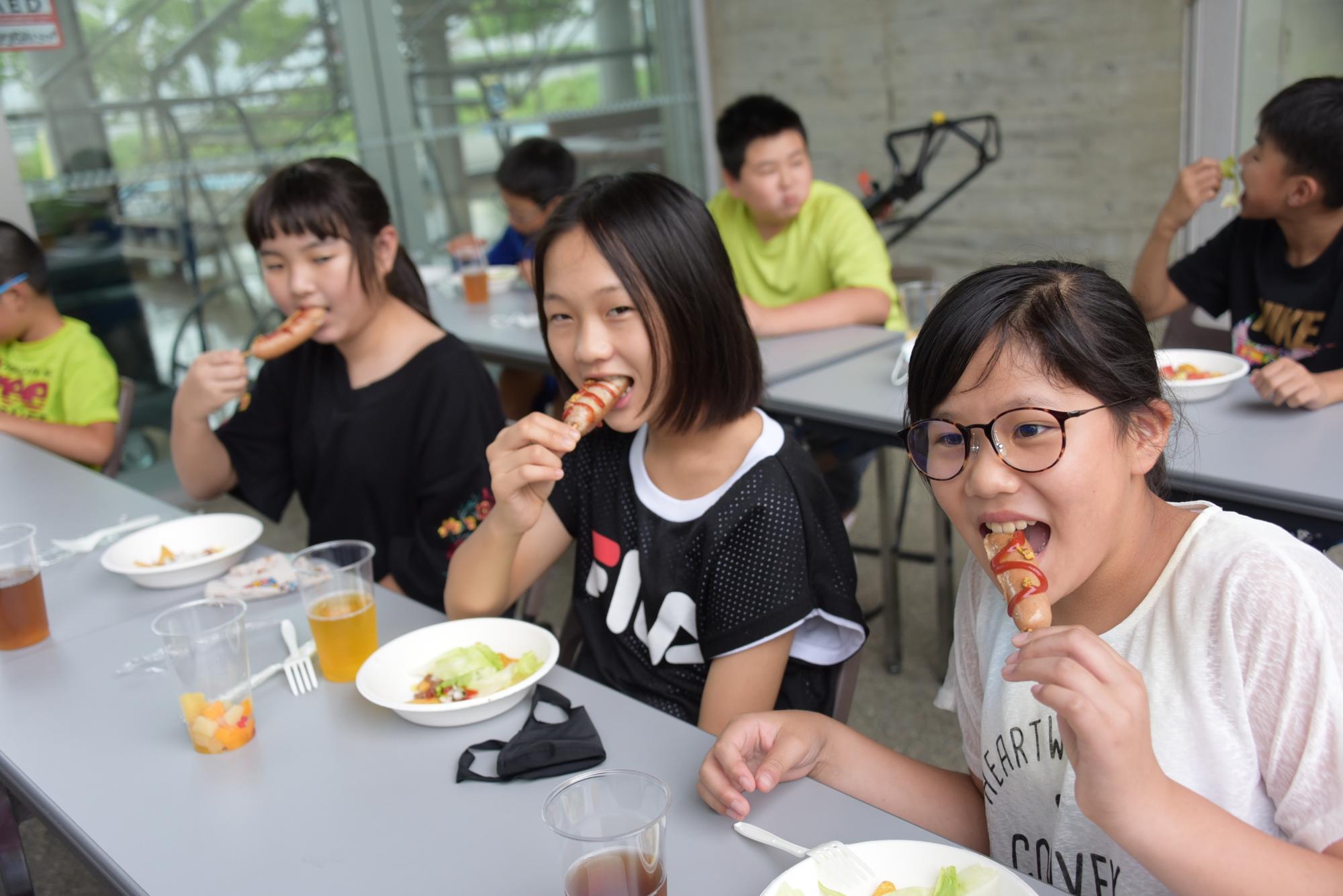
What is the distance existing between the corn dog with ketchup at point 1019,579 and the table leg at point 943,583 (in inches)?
79.7

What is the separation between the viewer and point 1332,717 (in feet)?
3.26

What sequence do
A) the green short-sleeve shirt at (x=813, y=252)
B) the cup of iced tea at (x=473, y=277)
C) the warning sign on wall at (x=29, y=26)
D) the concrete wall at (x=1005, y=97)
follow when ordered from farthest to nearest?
the concrete wall at (x=1005, y=97), the warning sign on wall at (x=29, y=26), the cup of iced tea at (x=473, y=277), the green short-sleeve shirt at (x=813, y=252)

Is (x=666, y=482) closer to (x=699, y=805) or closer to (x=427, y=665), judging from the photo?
(x=427, y=665)

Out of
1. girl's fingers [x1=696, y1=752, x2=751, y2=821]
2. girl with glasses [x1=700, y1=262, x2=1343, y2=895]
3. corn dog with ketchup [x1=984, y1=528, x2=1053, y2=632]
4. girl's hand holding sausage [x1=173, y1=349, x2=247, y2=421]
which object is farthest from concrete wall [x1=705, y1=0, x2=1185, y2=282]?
girl's fingers [x1=696, y1=752, x2=751, y2=821]

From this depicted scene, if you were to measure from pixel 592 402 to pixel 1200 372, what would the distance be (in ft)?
5.19

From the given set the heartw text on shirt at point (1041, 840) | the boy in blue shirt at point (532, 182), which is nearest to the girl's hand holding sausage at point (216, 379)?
the heartw text on shirt at point (1041, 840)

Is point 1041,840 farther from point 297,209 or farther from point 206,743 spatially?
point 297,209

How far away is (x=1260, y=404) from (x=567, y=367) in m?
1.50

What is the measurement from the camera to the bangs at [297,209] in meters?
2.28

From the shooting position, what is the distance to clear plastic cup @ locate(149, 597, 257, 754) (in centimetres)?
140

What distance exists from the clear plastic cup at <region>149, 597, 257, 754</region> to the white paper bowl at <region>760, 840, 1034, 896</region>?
29.1 inches

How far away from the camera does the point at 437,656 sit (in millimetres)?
1583

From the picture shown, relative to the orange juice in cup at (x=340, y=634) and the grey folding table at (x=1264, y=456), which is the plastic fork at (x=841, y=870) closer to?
the orange juice in cup at (x=340, y=634)

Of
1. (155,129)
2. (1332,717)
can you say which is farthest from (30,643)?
(155,129)
